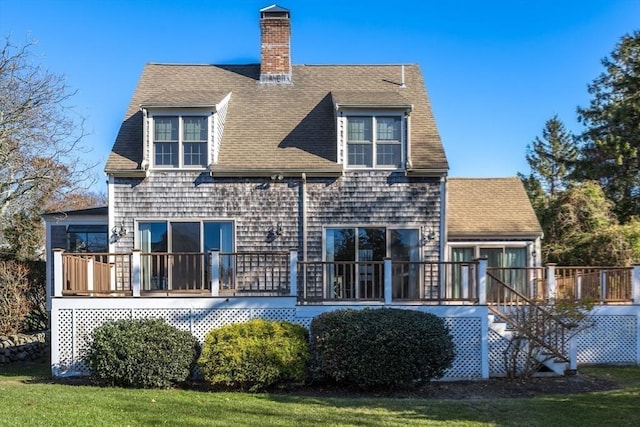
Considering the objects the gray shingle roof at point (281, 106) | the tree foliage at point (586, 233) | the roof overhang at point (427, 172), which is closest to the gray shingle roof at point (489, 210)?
the tree foliage at point (586, 233)

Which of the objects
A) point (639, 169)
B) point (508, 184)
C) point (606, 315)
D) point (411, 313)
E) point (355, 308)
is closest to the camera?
point (411, 313)

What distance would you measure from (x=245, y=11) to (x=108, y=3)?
3.88 metres

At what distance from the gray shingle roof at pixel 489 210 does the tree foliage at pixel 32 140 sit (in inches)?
471

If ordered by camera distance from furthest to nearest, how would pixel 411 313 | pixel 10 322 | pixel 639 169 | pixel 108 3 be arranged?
pixel 639 169
pixel 10 322
pixel 108 3
pixel 411 313

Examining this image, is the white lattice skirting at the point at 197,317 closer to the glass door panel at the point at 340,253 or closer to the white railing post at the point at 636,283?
the glass door panel at the point at 340,253

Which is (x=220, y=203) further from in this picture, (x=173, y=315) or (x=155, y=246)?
(x=173, y=315)

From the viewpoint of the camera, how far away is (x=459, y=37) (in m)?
18.1

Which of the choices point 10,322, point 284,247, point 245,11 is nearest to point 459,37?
point 245,11

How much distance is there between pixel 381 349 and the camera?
33.2 ft

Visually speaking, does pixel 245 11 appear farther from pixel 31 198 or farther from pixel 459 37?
pixel 31 198

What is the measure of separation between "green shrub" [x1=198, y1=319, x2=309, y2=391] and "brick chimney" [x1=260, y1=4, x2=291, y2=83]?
864cm

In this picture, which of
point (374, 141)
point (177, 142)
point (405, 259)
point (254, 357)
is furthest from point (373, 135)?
point (254, 357)

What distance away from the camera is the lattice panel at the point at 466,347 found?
37.9ft

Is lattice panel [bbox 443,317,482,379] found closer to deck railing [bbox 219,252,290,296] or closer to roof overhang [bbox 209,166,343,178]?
deck railing [bbox 219,252,290,296]
